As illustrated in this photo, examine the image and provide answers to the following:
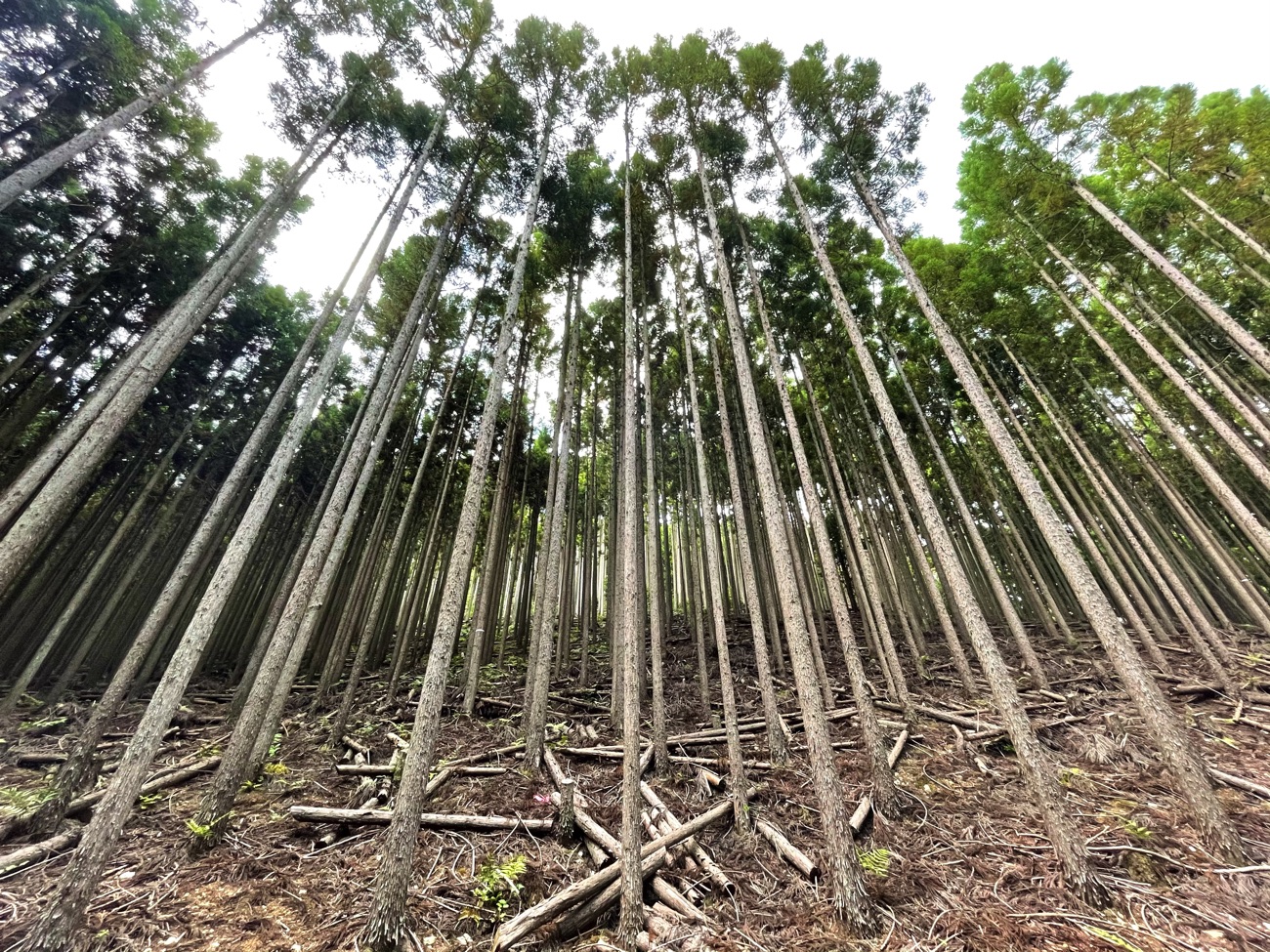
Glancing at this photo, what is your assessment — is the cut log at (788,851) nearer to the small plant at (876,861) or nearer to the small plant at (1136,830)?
the small plant at (876,861)

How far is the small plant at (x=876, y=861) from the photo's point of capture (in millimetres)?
3588

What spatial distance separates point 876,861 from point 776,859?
0.86 meters

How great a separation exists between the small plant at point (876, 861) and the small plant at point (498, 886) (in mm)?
2947

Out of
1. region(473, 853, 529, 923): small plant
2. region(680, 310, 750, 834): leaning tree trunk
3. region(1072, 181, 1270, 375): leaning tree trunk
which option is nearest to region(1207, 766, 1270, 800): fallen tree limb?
region(680, 310, 750, 834): leaning tree trunk

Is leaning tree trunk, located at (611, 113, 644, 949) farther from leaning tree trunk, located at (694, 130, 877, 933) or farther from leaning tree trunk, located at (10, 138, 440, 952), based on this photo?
leaning tree trunk, located at (10, 138, 440, 952)

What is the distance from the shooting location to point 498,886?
3.50 m

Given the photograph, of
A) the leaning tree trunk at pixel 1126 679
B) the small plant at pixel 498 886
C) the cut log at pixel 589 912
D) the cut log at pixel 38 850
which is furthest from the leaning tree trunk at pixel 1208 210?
the cut log at pixel 38 850

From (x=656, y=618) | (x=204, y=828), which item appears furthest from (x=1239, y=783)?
(x=204, y=828)

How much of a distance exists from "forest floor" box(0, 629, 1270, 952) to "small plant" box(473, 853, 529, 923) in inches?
0.8

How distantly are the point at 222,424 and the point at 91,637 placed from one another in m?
5.36

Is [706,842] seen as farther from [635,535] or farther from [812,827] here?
[635,535]

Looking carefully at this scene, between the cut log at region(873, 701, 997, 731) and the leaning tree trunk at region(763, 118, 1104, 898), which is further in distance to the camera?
the cut log at region(873, 701, 997, 731)

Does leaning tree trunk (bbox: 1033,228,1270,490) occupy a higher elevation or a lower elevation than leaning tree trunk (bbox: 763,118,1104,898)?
higher

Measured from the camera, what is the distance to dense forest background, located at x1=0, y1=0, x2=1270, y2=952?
351 cm
